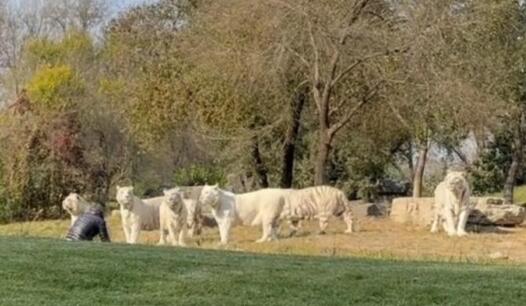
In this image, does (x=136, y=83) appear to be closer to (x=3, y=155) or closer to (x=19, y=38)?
(x=3, y=155)

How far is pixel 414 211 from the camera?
18.4 meters

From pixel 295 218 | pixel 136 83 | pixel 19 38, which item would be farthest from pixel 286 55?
pixel 19 38

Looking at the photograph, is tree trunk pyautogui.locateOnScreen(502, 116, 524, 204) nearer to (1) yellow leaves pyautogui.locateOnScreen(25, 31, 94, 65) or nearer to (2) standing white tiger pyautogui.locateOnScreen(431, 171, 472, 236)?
(2) standing white tiger pyautogui.locateOnScreen(431, 171, 472, 236)

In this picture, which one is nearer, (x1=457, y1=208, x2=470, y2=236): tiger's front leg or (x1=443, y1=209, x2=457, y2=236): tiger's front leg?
(x1=457, y1=208, x2=470, y2=236): tiger's front leg

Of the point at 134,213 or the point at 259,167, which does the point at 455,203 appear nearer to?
the point at 134,213

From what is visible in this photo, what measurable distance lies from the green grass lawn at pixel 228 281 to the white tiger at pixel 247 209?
5576mm

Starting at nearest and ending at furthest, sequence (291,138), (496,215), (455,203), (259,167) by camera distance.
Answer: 1. (455,203)
2. (496,215)
3. (291,138)
4. (259,167)

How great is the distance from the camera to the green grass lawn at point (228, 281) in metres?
6.87

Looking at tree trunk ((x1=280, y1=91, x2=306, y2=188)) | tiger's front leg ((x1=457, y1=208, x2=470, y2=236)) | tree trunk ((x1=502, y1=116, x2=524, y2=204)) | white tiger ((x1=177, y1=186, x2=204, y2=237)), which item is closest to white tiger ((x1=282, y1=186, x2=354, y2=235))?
white tiger ((x1=177, y1=186, x2=204, y2=237))

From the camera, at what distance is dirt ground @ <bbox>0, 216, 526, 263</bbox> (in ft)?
43.1

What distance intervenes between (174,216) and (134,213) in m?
0.78

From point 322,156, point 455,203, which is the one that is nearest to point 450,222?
point 455,203

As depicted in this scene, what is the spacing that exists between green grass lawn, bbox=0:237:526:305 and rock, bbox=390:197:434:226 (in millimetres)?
8546

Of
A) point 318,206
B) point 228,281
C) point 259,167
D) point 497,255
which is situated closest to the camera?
point 228,281
